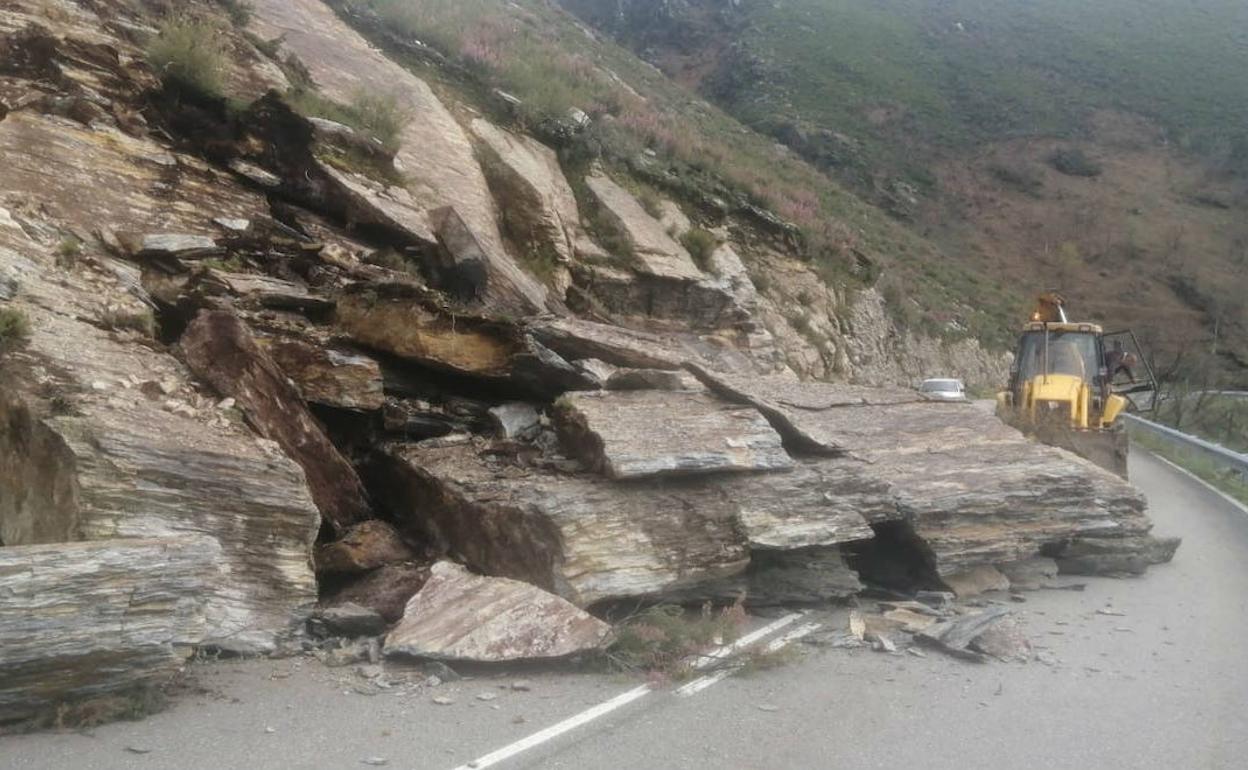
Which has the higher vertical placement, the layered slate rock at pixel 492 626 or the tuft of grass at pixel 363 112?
the tuft of grass at pixel 363 112

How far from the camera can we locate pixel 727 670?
6.40 meters

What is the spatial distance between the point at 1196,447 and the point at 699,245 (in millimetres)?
10181

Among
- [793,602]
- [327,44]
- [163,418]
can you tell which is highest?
[327,44]

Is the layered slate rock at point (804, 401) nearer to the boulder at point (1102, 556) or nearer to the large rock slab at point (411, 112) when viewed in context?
the boulder at point (1102, 556)

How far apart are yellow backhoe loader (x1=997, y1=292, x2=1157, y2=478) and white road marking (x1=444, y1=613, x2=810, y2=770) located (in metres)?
8.89

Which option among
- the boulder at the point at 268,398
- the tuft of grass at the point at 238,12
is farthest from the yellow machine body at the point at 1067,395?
the tuft of grass at the point at 238,12

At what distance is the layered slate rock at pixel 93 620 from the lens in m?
4.72

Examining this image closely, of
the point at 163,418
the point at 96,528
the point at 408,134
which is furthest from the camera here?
the point at 408,134

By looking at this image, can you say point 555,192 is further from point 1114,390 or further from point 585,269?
point 1114,390

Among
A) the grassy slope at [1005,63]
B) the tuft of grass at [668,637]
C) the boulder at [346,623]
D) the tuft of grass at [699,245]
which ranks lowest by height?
the boulder at [346,623]

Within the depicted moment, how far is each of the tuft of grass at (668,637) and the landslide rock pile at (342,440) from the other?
0.22m

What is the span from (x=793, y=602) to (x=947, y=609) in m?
1.26

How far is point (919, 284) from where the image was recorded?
120 feet

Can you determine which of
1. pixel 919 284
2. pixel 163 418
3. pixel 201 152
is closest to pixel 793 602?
pixel 163 418
